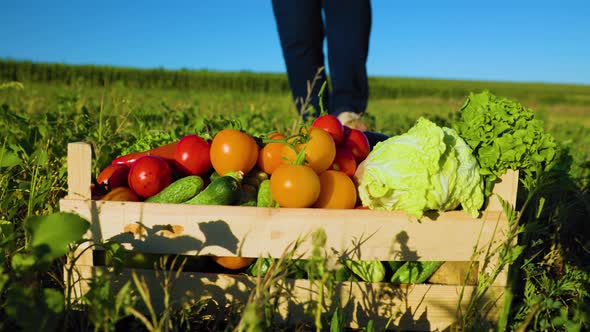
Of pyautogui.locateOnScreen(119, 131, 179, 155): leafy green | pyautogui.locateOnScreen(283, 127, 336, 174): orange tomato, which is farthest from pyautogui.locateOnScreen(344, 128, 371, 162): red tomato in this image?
pyautogui.locateOnScreen(119, 131, 179, 155): leafy green

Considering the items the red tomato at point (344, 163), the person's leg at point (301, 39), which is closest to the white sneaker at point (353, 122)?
the person's leg at point (301, 39)

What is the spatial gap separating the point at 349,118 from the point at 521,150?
6.79 feet

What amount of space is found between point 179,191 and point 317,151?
0.68 m

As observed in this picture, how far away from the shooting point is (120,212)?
2.09 meters

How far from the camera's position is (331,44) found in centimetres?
479

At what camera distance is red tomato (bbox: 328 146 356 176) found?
2.53 m

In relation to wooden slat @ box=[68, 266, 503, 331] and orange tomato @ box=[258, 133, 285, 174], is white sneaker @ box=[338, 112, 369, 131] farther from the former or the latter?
wooden slat @ box=[68, 266, 503, 331]

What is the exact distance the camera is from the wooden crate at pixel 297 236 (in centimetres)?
204

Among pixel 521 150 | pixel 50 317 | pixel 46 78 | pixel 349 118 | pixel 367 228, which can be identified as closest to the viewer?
pixel 50 317

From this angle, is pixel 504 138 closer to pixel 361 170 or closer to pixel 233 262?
pixel 361 170

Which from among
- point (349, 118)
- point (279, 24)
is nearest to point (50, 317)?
point (349, 118)

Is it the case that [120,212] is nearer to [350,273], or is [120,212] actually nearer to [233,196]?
[233,196]

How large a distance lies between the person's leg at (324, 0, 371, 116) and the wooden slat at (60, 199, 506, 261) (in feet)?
8.77

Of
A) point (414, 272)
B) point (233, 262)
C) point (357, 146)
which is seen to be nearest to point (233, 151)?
point (233, 262)
